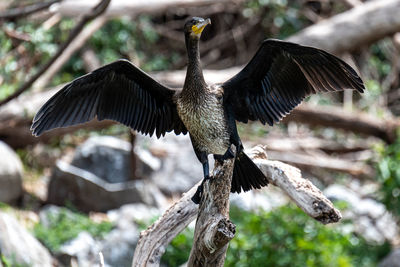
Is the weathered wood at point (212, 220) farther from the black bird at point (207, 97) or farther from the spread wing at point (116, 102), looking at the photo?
the spread wing at point (116, 102)

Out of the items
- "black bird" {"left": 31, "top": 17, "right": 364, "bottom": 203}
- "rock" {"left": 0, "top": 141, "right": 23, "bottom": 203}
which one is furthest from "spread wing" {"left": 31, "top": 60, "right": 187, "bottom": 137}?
"rock" {"left": 0, "top": 141, "right": 23, "bottom": 203}

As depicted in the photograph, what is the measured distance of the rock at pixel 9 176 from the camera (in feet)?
23.2

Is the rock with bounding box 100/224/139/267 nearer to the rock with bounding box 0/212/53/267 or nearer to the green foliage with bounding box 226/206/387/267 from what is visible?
the rock with bounding box 0/212/53/267

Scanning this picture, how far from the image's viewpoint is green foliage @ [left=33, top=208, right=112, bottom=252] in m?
6.06

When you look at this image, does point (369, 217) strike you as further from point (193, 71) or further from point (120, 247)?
point (193, 71)

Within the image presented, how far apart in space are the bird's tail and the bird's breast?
120 mm

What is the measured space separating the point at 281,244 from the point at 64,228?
2236 mm

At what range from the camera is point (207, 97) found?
3.86m

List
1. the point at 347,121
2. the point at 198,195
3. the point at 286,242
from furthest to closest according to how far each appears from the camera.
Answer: the point at 347,121 < the point at 286,242 < the point at 198,195

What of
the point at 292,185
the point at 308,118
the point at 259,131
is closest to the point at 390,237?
the point at 308,118

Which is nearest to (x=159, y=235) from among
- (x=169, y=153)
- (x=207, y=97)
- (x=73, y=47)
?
(x=207, y=97)

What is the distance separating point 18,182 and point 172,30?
3996mm

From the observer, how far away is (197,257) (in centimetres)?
344

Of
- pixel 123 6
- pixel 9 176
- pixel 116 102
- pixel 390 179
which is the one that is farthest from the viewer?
pixel 123 6
